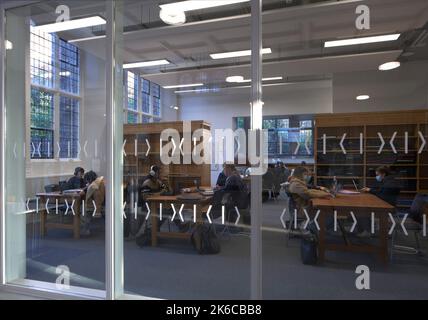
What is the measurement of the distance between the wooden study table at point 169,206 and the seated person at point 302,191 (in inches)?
37.0

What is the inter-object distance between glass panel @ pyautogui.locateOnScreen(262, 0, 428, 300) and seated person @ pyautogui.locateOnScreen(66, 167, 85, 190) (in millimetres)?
2240

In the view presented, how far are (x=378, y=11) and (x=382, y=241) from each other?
2.73m

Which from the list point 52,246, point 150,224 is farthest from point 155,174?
point 52,246

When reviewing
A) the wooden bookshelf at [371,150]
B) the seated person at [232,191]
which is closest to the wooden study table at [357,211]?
the wooden bookshelf at [371,150]

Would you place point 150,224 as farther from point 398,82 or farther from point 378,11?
point 378,11

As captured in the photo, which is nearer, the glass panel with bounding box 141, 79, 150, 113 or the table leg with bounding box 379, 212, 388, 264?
the table leg with bounding box 379, 212, 388, 264

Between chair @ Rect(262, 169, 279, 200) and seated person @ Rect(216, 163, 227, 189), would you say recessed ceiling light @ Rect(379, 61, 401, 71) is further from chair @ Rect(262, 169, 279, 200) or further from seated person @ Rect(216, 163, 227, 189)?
seated person @ Rect(216, 163, 227, 189)

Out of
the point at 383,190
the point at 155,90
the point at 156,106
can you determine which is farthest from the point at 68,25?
the point at 383,190

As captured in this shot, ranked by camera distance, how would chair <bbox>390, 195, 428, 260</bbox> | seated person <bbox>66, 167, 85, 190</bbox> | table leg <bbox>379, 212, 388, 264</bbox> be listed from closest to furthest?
1. chair <bbox>390, 195, 428, 260</bbox>
2. table leg <bbox>379, 212, 388, 264</bbox>
3. seated person <bbox>66, 167, 85, 190</bbox>

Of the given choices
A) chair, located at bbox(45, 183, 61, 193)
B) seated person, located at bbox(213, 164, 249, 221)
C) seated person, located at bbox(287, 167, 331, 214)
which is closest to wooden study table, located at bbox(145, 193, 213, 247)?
seated person, located at bbox(213, 164, 249, 221)

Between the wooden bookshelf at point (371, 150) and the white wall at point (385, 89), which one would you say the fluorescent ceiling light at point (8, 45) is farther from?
the white wall at point (385, 89)

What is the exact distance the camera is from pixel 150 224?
3.31 metres

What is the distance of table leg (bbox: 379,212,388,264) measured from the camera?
2752 millimetres

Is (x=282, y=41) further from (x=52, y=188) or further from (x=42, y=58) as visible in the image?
(x=52, y=188)
